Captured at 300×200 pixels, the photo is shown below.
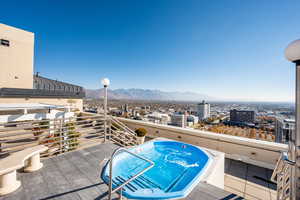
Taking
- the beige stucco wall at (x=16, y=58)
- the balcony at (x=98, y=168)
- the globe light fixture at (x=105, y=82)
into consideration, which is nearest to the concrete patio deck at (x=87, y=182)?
the balcony at (x=98, y=168)

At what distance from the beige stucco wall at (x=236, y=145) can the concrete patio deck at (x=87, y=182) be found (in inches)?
10.2

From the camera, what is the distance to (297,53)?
1.40 m

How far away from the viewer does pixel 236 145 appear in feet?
13.1

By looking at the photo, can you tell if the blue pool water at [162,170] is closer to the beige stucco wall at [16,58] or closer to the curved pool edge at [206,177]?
the curved pool edge at [206,177]

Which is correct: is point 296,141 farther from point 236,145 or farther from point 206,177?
point 236,145

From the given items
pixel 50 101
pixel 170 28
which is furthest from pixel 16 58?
pixel 170 28

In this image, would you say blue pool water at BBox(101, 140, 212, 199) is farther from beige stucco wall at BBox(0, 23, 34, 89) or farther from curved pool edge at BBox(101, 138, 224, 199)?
beige stucco wall at BBox(0, 23, 34, 89)

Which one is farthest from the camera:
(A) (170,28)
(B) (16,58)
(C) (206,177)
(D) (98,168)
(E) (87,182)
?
(A) (170,28)

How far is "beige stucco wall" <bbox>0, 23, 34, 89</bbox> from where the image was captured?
27.5 feet

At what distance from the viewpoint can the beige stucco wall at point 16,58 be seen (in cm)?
837

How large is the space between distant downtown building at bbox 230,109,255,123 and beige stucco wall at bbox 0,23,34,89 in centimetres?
1466

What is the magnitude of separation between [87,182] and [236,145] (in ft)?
13.6

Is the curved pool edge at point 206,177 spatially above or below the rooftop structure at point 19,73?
below

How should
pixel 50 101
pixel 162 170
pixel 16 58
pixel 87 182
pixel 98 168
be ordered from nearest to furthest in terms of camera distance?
pixel 87 182, pixel 98 168, pixel 162 170, pixel 16 58, pixel 50 101
